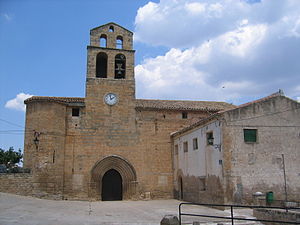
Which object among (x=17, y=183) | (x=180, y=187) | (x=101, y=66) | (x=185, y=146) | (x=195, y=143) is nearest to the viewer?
(x=17, y=183)

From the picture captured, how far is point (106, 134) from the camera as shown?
809 inches

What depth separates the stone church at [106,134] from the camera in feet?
62.0

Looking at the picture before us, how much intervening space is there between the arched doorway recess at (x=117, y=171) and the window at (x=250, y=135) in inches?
326

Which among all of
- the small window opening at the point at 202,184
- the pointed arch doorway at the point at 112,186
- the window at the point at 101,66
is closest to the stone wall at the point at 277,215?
the small window opening at the point at 202,184

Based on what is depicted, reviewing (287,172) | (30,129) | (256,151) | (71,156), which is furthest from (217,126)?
(30,129)

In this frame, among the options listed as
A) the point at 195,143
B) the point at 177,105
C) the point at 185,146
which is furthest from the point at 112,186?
the point at 177,105

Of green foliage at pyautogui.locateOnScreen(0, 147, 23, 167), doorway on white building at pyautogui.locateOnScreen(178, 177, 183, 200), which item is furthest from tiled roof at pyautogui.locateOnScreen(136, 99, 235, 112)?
green foliage at pyautogui.locateOnScreen(0, 147, 23, 167)

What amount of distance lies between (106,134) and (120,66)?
5.02 m

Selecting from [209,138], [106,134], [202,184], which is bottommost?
[202,184]

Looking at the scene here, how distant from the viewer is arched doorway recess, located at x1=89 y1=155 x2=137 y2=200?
1983 cm

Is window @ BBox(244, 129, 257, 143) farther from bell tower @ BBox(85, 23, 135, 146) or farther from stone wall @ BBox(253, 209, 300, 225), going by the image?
bell tower @ BBox(85, 23, 135, 146)

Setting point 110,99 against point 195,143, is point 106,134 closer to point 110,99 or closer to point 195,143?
point 110,99

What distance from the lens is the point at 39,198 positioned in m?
17.7

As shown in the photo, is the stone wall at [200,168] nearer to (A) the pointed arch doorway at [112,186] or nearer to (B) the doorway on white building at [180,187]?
(B) the doorway on white building at [180,187]
